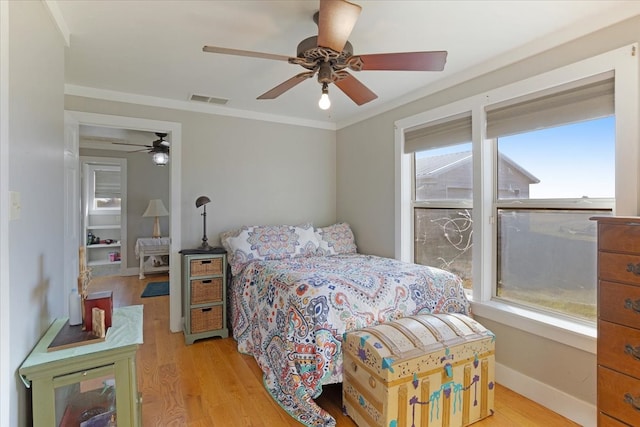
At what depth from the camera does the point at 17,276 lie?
1285mm

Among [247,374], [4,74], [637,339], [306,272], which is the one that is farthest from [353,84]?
[247,374]

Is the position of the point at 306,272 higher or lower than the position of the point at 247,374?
higher

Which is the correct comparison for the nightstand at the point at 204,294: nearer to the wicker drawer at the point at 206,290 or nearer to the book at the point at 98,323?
the wicker drawer at the point at 206,290

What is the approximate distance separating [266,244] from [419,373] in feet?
6.28

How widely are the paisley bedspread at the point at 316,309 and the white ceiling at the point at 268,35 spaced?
63.0 inches

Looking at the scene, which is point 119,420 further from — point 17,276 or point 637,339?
point 637,339

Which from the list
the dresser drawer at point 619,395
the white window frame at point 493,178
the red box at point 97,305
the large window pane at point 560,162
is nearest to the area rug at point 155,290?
the red box at point 97,305

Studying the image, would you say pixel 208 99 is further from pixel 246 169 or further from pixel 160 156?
pixel 160 156

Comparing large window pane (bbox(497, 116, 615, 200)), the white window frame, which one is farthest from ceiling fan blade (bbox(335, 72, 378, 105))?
large window pane (bbox(497, 116, 615, 200))

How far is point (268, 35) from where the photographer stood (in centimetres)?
203

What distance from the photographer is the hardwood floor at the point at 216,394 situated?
1.94 meters

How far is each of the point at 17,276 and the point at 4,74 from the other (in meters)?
0.77

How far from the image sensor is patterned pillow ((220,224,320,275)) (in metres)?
3.10

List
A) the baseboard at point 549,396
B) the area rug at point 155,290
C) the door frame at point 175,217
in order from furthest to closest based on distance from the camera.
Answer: the area rug at point 155,290 → the door frame at point 175,217 → the baseboard at point 549,396
